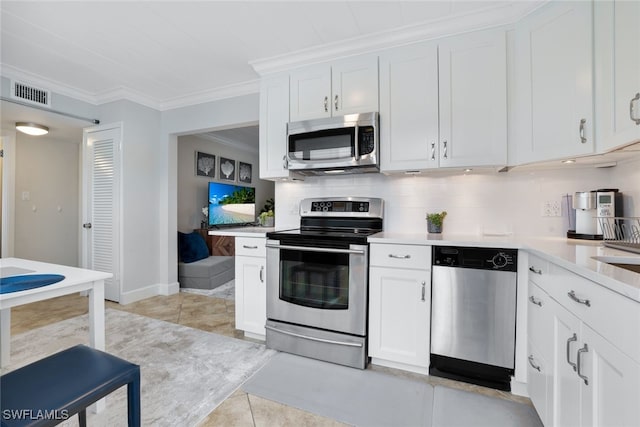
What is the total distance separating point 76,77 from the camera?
10.3 ft

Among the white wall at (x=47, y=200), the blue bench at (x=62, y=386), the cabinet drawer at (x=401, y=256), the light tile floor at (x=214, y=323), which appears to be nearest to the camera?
the blue bench at (x=62, y=386)

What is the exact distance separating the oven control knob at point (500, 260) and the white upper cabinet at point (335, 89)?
1.39m

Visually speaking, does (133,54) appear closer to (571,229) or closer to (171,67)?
(171,67)

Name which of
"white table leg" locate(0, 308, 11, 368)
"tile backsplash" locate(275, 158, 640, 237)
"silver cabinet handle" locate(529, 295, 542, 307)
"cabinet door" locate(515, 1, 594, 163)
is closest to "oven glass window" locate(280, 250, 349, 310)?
"tile backsplash" locate(275, 158, 640, 237)

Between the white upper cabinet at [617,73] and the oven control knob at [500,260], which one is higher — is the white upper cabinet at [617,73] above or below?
above

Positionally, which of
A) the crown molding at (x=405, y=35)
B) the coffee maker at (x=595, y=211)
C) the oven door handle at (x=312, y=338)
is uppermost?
the crown molding at (x=405, y=35)

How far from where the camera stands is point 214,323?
2.88 metres

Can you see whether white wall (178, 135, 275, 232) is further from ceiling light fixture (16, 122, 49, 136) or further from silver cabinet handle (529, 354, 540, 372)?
silver cabinet handle (529, 354, 540, 372)

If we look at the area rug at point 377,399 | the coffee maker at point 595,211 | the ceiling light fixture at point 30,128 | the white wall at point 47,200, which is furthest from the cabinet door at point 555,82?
the white wall at point 47,200

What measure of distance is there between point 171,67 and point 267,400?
121 inches

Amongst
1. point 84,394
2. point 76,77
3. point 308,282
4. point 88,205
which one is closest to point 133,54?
point 76,77

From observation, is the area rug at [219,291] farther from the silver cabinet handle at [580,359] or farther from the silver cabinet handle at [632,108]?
the silver cabinet handle at [632,108]

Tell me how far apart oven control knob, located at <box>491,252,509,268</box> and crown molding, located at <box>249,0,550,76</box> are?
158 centimetres

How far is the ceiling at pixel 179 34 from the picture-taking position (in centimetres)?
201
